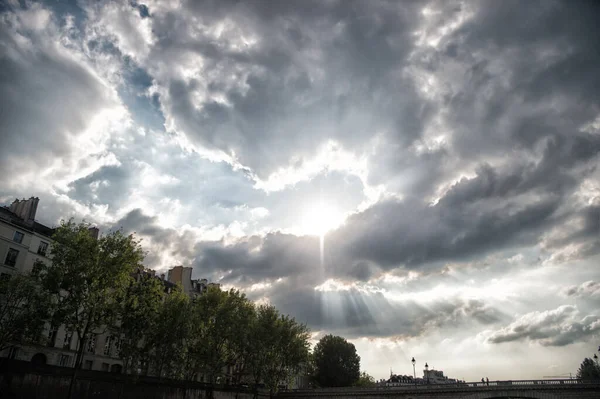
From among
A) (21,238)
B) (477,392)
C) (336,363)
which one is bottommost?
(477,392)

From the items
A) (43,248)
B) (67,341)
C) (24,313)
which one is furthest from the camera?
(43,248)

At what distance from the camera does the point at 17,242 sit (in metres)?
47.3

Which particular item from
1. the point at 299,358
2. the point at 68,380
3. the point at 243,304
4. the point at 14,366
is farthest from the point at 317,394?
the point at 14,366

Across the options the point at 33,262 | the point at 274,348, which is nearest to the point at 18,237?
the point at 33,262

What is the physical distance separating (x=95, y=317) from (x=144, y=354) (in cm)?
992

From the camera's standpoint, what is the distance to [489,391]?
210 ft

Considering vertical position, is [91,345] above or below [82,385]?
above

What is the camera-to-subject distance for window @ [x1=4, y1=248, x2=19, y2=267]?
45.8m

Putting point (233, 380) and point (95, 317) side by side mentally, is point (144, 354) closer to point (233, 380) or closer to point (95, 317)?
point (95, 317)

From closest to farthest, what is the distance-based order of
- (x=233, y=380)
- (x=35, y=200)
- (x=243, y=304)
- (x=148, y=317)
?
(x=148, y=317), (x=35, y=200), (x=243, y=304), (x=233, y=380)

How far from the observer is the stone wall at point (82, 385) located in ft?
107

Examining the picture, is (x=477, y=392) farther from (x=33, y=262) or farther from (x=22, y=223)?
(x=22, y=223)

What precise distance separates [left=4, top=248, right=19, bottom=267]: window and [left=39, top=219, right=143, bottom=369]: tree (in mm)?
11244

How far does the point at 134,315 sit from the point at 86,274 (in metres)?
7.78
